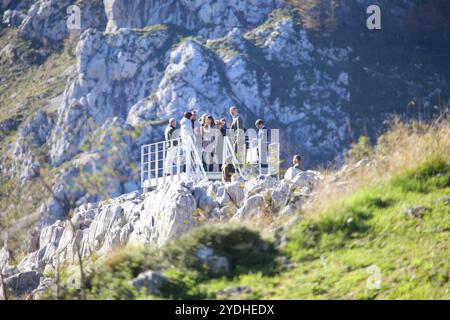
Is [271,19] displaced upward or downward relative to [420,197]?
upward

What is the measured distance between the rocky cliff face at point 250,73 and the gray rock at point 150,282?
293ft

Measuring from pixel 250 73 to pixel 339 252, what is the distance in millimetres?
103298

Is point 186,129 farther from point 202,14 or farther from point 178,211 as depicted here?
point 202,14

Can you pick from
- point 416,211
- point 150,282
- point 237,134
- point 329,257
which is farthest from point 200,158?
point 150,282

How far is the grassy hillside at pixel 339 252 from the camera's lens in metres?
10.2

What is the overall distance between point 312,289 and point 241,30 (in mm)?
→ 118429

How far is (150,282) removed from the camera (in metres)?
10.3

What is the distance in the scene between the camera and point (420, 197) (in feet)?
40.0

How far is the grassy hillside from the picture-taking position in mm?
10234

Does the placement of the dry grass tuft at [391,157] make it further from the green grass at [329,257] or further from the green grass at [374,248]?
the green grass at [329,257]

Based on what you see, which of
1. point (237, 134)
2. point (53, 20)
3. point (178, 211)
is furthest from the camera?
point (53, 20)

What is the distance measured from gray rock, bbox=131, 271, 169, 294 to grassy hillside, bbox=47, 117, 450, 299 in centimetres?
9
